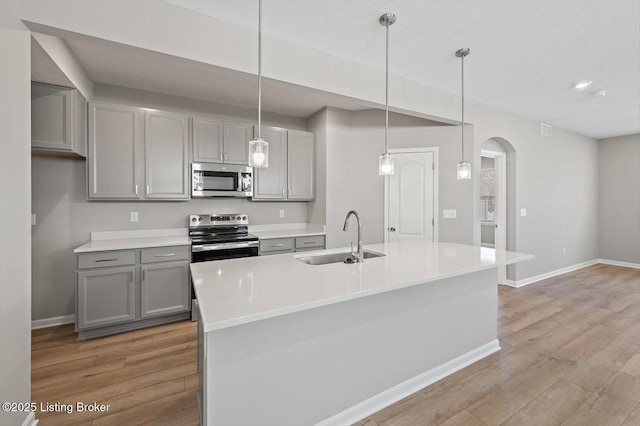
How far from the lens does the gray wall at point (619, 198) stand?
5871 mm

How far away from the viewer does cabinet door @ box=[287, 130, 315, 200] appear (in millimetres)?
4281

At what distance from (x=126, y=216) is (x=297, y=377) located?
3.00m

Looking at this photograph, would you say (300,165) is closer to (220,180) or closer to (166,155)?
(220,180)

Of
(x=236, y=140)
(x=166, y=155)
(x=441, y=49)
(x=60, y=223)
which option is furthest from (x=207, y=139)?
(x=441, y=49)

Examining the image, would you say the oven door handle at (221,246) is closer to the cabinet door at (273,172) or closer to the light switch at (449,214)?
the cabinet door at (273,172)

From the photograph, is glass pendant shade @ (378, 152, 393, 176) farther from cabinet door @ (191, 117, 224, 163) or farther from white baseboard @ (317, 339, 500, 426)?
cabinet door @ (191, 117, 224, 163)

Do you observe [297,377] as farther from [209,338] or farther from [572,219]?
[572,219]

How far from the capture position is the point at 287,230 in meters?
4.48

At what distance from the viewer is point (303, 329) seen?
1.65m

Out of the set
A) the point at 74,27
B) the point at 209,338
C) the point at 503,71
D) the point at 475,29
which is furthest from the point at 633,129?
the point at 74,27

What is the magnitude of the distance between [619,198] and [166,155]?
8450 millimetres

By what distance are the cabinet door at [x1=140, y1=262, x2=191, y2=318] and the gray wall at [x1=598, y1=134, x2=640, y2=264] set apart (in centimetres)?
822

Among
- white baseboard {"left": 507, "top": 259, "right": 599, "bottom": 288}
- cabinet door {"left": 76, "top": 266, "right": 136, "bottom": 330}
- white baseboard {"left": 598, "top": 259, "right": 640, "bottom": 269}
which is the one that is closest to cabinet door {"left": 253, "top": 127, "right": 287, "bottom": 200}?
cabinet door {"left": 76, "top": 266, "right": 136, "bottom": 330}

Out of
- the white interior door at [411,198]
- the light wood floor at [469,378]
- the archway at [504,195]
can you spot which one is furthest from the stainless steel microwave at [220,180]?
the archway at [504,195]
